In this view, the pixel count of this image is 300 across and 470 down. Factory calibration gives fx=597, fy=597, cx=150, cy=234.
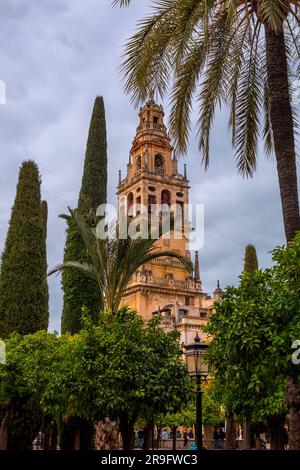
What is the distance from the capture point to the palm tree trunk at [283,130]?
10.6 meters

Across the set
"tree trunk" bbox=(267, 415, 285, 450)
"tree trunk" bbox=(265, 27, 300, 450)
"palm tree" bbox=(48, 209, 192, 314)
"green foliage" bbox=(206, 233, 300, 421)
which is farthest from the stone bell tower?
"green foliage" bbox=(206, 233, 300, 421)

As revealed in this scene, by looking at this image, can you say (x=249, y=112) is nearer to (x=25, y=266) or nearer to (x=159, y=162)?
(x=25, y=266)

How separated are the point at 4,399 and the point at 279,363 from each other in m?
11.3

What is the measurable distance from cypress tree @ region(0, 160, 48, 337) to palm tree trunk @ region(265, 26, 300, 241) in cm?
1228

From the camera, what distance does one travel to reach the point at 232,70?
13000 millimetres

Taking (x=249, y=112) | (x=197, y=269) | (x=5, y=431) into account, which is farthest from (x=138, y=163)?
(x=249, y=112)

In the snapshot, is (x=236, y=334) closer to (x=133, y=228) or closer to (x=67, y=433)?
(x=133, y=228)

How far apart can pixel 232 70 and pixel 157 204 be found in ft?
173

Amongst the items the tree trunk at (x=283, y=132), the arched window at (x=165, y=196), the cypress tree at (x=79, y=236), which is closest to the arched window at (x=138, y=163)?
the arched window at (x=165, y=196)

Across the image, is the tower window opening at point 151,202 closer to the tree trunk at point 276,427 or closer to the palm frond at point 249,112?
the tree trunk at point 276,427

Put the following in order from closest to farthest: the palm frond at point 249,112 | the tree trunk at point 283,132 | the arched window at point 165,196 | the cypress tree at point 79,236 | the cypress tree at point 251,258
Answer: the tree trunk at point 283,132 → the palm frond at point 249,112 → the cypress tree at point 79,236 → the cypress tree at point 251,258 → the arched window at point 165,196

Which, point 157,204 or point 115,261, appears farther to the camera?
point 157,204

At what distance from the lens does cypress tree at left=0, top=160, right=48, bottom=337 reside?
807 inches
